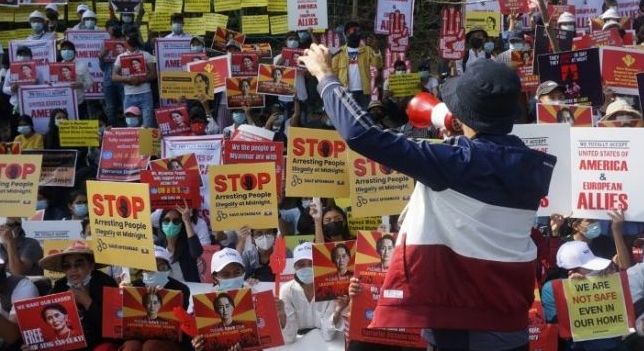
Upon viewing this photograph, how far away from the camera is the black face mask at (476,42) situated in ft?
48.5

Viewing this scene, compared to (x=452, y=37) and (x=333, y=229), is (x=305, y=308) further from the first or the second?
(x=452, y=37)

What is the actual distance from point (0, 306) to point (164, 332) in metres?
1.18

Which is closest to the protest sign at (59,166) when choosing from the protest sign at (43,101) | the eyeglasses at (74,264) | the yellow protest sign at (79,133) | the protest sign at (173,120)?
the yellow protest sign at (79,133)

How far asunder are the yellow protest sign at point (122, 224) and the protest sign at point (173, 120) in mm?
5528

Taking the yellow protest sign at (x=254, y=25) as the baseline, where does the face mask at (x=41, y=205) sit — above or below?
below

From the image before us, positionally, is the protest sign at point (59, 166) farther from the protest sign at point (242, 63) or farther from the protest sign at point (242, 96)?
the protest sign at point (242, 63)

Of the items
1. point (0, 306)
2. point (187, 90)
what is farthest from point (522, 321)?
point (187, 90)

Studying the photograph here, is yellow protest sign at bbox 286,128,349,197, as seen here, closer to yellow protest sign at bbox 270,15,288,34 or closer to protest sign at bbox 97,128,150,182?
protest sign at bbox 97,128,150,182

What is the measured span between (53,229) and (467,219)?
253 inches

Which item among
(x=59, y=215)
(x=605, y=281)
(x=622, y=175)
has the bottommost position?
(x=59, y=215)

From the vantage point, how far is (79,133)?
40.9ft

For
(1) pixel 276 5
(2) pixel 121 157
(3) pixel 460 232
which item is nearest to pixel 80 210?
(2) pixel 121 157

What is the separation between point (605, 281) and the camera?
230 inches

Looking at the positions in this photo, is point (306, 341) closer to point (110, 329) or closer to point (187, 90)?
point (110, 329)
